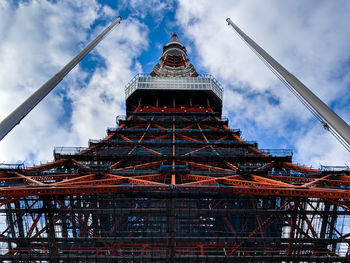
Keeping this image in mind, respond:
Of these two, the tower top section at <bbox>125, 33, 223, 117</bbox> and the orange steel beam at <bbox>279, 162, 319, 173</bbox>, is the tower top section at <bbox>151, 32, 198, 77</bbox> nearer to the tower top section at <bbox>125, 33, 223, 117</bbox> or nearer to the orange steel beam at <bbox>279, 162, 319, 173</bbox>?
the tower top section at <bbox>125, 33, 223, 117</bbox>

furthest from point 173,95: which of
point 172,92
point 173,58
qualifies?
point 173,58

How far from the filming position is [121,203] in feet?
58.4

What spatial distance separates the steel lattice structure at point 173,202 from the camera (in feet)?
39.4

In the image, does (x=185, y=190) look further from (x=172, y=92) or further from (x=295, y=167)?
(x=172, y=92)

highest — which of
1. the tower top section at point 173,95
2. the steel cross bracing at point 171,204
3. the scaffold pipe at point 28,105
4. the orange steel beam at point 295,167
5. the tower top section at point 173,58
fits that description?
the tower top section at point 173,58

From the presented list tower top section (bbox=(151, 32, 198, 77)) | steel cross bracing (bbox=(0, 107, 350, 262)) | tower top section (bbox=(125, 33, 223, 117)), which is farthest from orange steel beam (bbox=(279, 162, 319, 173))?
tower top section (bbox=(151, 32, 198, 77))

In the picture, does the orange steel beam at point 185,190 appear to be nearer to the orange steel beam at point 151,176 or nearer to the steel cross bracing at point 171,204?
the steel cross bracing at point 171,204

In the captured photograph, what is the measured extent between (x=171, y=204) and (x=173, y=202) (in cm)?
17

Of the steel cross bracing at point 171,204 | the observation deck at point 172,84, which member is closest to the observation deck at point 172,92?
the observation deck at point 172,84

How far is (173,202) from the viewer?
12023 mm

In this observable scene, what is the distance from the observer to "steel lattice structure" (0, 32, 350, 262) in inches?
472

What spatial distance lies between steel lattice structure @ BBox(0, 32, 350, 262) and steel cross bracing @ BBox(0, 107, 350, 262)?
0.20 ft

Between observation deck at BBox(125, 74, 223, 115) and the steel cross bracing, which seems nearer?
the steel cross bracing

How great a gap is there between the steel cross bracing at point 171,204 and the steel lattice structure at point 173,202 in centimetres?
6
